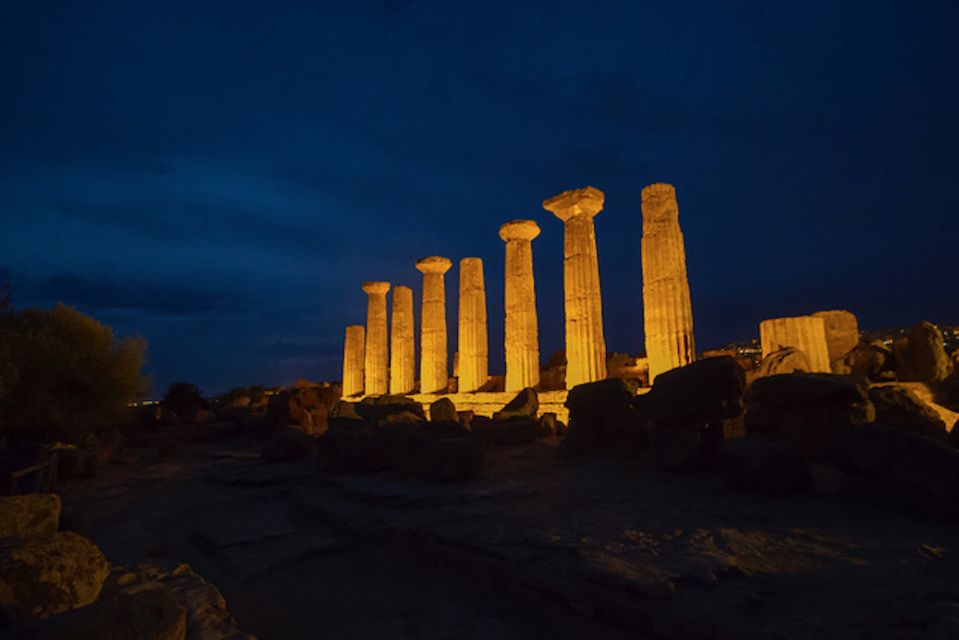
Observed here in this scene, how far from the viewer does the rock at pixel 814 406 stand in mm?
6034

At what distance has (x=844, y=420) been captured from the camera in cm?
604

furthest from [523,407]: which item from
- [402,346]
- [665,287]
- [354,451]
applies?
[402,346]

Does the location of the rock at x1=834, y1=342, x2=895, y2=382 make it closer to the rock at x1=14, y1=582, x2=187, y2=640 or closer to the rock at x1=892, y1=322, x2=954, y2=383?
the rock at x1=892, y1=322, x2=954, y2=383

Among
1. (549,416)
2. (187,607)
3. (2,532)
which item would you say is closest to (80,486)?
(2,532)

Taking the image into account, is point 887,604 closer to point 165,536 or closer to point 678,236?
point 165,536

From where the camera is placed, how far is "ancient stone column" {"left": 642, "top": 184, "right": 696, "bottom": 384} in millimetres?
14328

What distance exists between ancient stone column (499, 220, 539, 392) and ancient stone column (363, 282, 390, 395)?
9760 millimetres

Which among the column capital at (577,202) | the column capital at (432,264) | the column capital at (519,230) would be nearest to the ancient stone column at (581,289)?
the column capital at (577,202)

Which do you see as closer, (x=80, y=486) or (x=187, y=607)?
(x=187, y=607)

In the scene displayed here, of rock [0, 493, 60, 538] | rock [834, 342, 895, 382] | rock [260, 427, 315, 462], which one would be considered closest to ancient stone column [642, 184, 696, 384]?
rock [834, 342, 895, 382]

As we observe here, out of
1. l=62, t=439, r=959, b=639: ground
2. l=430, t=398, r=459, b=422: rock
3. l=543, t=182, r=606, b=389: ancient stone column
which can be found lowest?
l=62, t=439, r=959, b=639: ground

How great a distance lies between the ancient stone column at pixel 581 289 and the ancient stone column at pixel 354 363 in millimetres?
16065

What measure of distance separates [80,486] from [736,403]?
41.0 ft

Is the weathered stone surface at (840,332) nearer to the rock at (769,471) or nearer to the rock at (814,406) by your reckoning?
the rock at (814,406)
